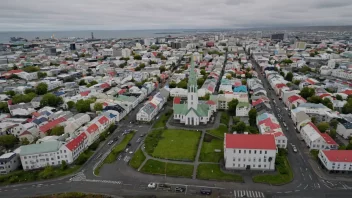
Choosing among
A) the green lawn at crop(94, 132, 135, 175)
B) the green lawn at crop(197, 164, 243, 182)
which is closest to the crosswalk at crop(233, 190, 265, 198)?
the green lawn at crop(197, 164, 243, 182)

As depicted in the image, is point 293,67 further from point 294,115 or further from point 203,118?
point 203,118

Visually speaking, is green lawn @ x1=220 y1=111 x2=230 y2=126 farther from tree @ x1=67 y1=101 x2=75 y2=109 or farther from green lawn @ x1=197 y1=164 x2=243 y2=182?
tree @ x1=67 y1=101 x2=75 y2=109

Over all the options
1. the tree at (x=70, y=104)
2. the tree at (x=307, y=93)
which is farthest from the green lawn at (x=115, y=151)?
the tree at (x=307, y=93)

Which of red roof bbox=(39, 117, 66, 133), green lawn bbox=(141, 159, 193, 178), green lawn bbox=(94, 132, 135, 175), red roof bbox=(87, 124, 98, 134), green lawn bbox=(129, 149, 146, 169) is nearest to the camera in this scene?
green lawn bbox=(141, 159, 193, 178)

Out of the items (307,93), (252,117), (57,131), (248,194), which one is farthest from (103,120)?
(307,93)

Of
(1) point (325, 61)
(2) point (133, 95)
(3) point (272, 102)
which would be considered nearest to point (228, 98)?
(3) point (272, 102)
